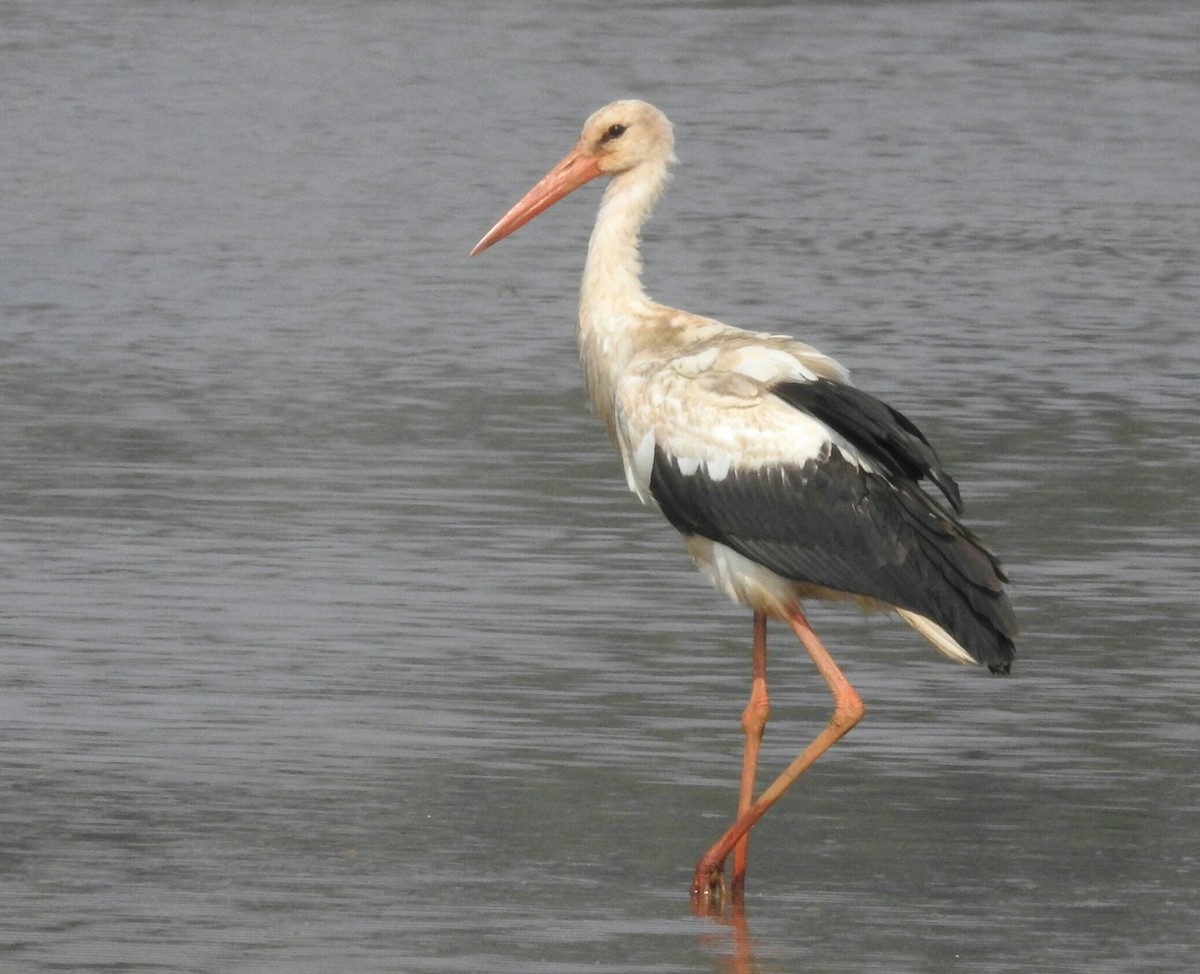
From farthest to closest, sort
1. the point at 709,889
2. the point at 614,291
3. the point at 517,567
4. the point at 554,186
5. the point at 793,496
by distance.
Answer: the point at 517,567
the point at 554,186
the point at 614,291
the point at 793,496
the point at 709,889

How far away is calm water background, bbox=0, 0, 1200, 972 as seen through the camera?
24.7ft

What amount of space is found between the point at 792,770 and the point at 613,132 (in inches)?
100

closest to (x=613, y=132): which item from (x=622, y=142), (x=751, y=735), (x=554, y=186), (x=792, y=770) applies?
(x=622, y=142)

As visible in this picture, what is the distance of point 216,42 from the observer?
28203 millimetres

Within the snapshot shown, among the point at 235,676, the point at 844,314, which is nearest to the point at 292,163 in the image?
the point at 844,314

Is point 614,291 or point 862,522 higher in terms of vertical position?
point 614,291

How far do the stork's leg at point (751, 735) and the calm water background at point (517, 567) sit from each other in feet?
0.30

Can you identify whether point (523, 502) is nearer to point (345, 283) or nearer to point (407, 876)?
point (407, 876)

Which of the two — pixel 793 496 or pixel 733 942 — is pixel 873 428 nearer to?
pixel 793 496

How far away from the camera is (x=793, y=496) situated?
27.9 ft

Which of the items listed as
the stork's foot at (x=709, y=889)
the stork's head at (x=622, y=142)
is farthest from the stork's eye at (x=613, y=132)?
the stork's foot at (x=709, y=889)

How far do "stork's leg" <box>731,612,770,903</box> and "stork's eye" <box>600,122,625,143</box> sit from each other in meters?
1.90

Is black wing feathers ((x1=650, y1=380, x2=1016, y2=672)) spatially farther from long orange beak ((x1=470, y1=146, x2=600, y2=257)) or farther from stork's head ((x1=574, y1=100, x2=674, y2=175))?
long orange beak ((x1=470, y1=146, x2=600, y2=257))

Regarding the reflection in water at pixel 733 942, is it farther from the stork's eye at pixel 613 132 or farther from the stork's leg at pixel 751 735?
the stork's eye at pixel 613 132
